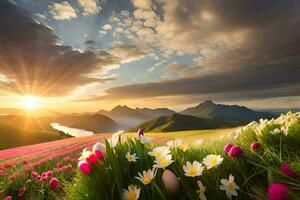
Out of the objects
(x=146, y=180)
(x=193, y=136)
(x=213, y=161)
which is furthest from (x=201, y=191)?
(x=193, y=136)

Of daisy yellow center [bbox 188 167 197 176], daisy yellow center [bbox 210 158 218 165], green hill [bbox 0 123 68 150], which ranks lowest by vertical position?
green hill [bbox 0 123 68 150]

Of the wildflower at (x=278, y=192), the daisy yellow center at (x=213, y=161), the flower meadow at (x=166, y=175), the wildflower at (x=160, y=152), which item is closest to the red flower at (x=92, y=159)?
the flower meadow at (x=166, y=175)

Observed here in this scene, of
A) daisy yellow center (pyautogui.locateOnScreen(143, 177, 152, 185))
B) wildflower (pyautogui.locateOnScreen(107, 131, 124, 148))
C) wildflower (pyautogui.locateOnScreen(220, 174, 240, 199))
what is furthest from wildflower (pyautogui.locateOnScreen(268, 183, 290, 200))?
wildflower (pyautogui.locateOnScreen(107, 131, 124, 148))

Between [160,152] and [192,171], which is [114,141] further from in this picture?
[192,171]

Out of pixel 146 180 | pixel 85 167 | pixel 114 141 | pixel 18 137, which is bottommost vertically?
pixel 18 137

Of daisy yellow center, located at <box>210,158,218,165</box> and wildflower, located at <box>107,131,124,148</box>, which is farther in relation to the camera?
wildflower, located at <box>107,131,124,148</box>

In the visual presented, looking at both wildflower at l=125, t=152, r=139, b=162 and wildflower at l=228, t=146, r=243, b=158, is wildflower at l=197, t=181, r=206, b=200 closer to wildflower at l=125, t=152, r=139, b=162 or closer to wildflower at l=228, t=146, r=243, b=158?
wildflower at l=228, t=146, r=243, b=158

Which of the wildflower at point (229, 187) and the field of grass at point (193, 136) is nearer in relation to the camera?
the wildflower at point (229, 187)

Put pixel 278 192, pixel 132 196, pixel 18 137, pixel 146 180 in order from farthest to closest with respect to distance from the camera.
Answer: pixel 18 137
pixel 132 196
pixel 146 180
pixel 278 192

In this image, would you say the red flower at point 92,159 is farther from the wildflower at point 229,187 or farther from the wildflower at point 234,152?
the wildflower at point 234,152

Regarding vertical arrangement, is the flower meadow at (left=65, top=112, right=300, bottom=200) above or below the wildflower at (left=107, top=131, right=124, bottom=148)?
below

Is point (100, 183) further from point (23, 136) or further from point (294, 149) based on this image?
point (23, 136)

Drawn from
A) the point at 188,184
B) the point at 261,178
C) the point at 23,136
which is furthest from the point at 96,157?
the point at 23,136

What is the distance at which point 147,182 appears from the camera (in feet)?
11.3
